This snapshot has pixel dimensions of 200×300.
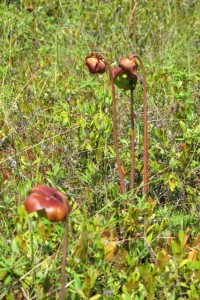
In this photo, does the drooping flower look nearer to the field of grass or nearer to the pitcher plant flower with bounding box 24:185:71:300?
the field of grass

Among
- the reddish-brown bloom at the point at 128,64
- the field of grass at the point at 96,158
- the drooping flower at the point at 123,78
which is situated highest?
the reddish-brown bloom at the point at 128,64

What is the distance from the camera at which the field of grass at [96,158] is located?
2279 millimetres

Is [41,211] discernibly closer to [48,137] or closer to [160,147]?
[160,147]

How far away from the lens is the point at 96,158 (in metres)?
3.19

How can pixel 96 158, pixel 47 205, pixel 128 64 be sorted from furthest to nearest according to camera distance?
pixel 96 158 → pixel 128 64 → pixel 47 205

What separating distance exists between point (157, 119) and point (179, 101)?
17 centimetres

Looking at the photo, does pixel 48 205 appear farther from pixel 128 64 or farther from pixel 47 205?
pixel 128 64

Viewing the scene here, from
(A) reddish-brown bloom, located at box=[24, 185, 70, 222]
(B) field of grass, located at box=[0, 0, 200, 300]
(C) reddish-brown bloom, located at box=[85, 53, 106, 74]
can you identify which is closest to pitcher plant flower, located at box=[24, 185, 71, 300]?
(A) reddish-brown bloom, located at box=[24, 185, 70, 222]

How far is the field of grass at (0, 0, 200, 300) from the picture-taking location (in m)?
2.28

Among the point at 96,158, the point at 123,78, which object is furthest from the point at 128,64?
the point at 96,158

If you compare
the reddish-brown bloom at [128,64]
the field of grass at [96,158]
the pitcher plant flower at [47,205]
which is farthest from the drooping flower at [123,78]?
the pitcher plant flower at [47,205]

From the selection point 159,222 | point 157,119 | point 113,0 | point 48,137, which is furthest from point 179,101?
point 113,0

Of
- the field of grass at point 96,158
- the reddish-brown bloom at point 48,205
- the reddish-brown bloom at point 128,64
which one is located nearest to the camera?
the reddish-brown bloom at point 48,205

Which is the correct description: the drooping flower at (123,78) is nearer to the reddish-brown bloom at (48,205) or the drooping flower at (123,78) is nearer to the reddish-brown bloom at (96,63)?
the reddish-brown bloom at (96,63)
